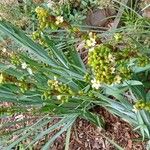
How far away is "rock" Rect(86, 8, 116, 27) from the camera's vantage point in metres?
2.96

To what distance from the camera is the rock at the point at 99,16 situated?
2959 mm

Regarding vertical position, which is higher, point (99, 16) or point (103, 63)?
point (99, 16)

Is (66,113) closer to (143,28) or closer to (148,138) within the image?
(148,138)

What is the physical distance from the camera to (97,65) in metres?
1.50

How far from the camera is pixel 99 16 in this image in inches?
118

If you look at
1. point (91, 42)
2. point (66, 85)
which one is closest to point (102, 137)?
point (66, 85)

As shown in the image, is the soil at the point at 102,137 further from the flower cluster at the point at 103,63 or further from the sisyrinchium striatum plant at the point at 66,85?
the flower cluster at the point at 103,63

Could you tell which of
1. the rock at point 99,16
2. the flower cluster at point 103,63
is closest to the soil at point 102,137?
the rock at point 99,16

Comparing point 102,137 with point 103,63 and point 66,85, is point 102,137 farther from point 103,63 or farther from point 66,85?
point 103,63

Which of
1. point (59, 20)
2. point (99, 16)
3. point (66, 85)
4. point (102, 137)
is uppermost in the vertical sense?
point (99, 16)

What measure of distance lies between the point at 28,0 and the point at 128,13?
0.92 metres

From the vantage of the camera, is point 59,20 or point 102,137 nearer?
point 59,20

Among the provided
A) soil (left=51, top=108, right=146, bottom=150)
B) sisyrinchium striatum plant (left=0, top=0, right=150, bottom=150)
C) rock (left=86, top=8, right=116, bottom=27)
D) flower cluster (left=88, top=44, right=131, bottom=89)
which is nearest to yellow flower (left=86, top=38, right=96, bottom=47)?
flower cluster (left=88, top=44, right=131, bottom=89)

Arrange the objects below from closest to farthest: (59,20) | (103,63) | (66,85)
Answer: (103,63) < (59,20) < (66,85)
